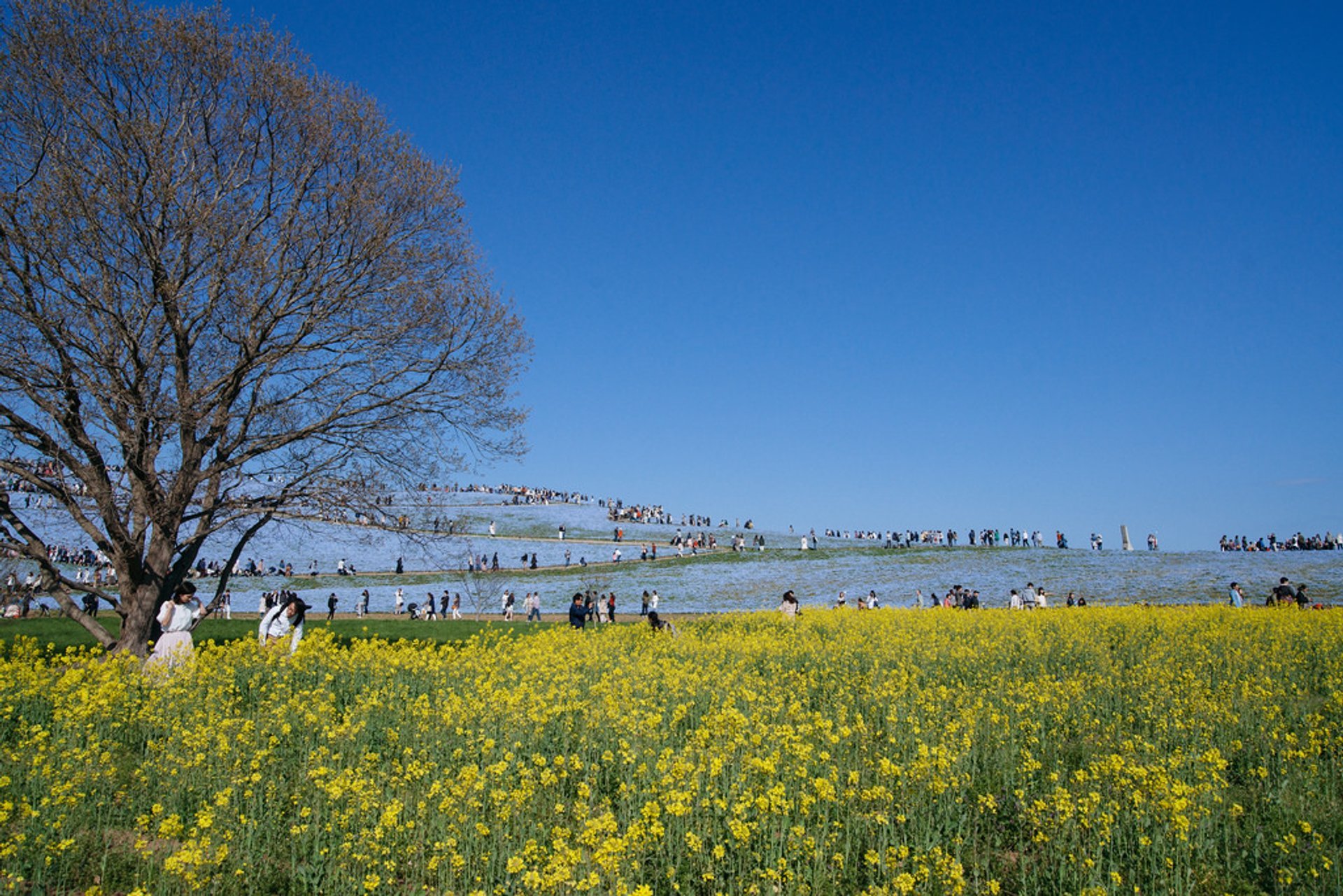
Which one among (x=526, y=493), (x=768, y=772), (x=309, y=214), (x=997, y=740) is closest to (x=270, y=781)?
(x=768, y=772)

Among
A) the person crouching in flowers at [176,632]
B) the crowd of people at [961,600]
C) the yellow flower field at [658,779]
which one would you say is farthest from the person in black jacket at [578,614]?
the person crouching in flowers at [176,632]

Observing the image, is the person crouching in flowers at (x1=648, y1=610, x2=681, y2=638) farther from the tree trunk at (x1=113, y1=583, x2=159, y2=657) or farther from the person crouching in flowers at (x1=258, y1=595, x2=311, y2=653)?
the tree trunk at (x1=113, y1=583, x2=159, y2=657)

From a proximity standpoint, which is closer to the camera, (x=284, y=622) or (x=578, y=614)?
(x=284, y=622)

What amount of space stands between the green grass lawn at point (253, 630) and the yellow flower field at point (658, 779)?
10.5m

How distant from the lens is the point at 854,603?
131 ft

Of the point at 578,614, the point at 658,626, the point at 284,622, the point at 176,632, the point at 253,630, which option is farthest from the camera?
the point at 253,630

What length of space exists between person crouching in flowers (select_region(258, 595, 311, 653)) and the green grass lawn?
535 centimetres

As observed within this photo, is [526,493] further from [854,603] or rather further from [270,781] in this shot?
[270,781]

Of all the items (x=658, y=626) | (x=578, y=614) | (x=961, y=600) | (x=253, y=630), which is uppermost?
(x=578, y=614)

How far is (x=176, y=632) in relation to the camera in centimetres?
1092

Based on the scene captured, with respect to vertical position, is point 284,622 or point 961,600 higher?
point 284,622

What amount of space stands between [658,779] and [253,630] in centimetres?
2315

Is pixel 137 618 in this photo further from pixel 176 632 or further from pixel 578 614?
pixel 578 614

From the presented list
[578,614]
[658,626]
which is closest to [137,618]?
[578,614]
